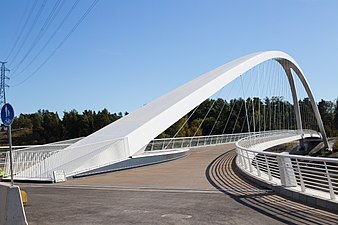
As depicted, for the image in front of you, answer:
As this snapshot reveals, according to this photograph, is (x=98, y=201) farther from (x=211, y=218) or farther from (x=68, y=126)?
(x=68, y=126)

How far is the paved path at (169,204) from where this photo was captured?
7125mm

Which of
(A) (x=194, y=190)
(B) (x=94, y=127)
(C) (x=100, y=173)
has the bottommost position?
(A) (x=194, y=190)

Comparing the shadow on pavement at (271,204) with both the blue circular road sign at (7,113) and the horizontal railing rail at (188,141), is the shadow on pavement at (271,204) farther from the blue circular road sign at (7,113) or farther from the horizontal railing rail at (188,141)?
the horizontal railing rail at (188,141)

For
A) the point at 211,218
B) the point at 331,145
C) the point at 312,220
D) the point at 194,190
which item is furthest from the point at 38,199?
the point at 331,145

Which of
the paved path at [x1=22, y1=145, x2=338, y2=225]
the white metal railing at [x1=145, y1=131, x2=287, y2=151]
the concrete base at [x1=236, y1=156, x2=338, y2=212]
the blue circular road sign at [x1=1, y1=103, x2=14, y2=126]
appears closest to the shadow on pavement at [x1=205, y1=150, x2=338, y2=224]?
the paved path at [x1=22, y1=145, x2=338, y2=225]

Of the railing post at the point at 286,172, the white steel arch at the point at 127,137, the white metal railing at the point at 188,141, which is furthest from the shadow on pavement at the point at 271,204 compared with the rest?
the white metal railing at the point at 188,141

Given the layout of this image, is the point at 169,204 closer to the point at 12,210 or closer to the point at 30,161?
the point at 12,210

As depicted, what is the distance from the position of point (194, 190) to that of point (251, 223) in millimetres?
4633

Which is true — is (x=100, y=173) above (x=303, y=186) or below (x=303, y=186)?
above

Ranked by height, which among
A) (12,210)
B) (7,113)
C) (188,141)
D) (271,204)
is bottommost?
(271,204)

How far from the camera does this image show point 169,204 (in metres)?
8.91

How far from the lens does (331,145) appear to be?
60531mm

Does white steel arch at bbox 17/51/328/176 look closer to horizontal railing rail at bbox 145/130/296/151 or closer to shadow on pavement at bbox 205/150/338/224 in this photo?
horizontal railing rail at bbox 145/130/296/151

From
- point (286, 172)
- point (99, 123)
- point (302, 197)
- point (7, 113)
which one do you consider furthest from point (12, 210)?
point (99, 123)
